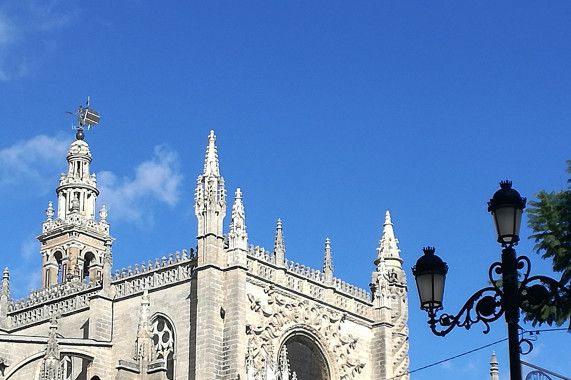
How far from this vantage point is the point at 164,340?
145ft

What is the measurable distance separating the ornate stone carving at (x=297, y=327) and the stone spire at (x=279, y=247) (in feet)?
4.77

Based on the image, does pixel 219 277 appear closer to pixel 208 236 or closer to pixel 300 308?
pixel 208 236

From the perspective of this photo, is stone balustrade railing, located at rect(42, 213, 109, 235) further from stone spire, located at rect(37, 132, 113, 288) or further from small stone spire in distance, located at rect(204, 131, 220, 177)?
small stone spire in distance, located at rect(204, 131, 220, 177)

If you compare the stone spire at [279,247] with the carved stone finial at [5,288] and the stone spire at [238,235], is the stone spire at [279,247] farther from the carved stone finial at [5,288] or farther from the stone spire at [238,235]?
the carved stone finial at [5,288]

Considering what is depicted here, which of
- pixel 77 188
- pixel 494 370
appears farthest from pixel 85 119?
pixel 494 370

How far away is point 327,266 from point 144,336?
1045 centimetres

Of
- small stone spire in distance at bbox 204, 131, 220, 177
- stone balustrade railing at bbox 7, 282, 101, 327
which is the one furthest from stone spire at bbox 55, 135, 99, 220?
small stone spire in distance at bbox 204, 131, 220, 177

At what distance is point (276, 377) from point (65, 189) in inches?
703

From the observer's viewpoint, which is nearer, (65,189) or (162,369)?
(162,369)

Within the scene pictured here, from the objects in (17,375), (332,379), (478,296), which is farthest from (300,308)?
(478,296)

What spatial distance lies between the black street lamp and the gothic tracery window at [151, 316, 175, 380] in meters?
31.2

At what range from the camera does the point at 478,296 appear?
13.1m

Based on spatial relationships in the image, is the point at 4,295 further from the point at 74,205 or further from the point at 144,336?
the point at 144,336

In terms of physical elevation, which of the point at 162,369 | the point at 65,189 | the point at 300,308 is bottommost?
the point at 162,369
